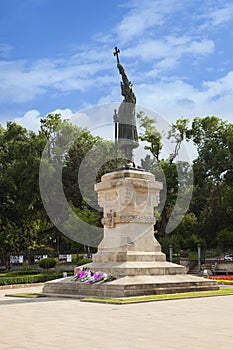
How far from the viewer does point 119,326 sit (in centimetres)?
959

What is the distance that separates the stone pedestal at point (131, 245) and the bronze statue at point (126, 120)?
1534mm

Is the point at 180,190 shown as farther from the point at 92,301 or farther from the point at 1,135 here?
the point at 92,301

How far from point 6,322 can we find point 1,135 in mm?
38716

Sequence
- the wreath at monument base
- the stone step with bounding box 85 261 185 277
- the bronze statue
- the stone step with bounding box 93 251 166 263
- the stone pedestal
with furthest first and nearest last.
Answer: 1. the bronze statue
2. the stone step with bounding box 93 251 166 263
3. the stone pedestal
4. the stone step with bounding box 85 261 185 277
5. the wreath at monument base

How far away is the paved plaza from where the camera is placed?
773 centimetres

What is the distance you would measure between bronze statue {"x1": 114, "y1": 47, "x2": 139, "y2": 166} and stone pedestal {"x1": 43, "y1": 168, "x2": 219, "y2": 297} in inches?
60.4

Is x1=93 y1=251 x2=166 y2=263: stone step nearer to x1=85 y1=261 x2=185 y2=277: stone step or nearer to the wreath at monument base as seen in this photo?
x1=85 y1=261 x2=185 y2=277: stone step

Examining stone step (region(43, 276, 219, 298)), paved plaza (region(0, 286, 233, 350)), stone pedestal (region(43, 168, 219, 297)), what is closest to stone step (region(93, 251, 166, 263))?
stone pedestal (region(43, 168, 219, 297))

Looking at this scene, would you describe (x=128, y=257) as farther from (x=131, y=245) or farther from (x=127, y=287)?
(x=127, y=287)

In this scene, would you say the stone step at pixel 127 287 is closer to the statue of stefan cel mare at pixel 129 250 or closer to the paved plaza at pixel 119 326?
the statue of stefan cel mare at pixel 129 250

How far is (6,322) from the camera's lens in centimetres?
1067

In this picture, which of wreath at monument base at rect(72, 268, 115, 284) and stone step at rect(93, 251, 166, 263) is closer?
wreath at monument base at rect(72, 268, 115, 284)

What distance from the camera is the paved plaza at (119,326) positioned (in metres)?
7.73

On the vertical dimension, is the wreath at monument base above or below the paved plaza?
above
